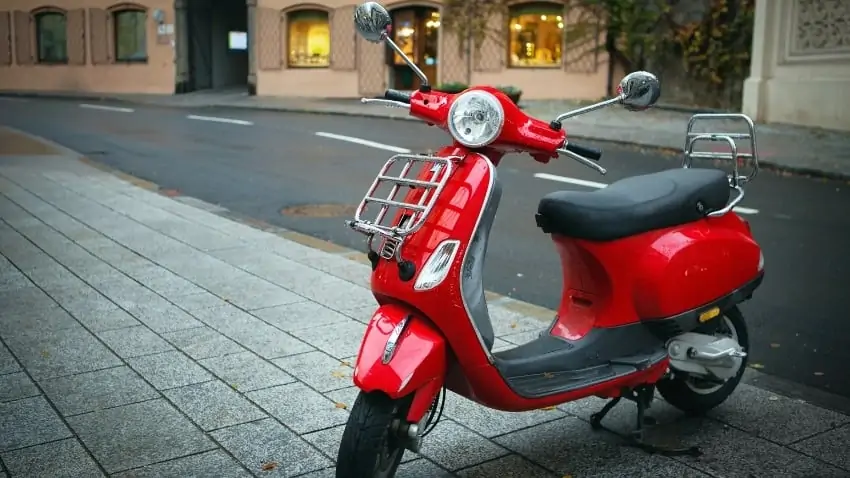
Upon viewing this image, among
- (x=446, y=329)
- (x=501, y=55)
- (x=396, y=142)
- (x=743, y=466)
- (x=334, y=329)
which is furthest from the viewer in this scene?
(x=501, y=55)

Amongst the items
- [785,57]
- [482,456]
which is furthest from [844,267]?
[785,57]

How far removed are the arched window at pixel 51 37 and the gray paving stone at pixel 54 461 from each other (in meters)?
34.6

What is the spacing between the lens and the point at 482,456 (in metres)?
3.88

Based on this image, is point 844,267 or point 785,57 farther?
point 785,57

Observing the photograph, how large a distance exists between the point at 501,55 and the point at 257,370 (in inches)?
902

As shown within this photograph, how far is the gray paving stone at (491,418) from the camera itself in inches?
164

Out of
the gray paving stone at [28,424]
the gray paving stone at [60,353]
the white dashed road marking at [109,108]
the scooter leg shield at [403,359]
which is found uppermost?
the white dashed road marking at [109,108]

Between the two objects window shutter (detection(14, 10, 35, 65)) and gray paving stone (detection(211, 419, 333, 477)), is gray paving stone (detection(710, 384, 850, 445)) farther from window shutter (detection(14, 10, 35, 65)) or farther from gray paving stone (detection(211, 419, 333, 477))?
window shutter (detection(14, 10, 35, 65))

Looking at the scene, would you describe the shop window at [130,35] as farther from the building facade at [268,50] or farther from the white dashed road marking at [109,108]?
the white dashed road marking at [109,108]

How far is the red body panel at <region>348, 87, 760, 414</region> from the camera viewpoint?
3279mm

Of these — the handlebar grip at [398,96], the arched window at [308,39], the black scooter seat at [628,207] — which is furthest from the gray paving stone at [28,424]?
the arched window at [308,39]

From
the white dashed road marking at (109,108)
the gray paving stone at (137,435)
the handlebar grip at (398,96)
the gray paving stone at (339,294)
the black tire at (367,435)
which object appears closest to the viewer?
the black tire at (367,435)

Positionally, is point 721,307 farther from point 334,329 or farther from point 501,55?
point 501,55

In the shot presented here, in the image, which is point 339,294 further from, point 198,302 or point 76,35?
point 76,35
